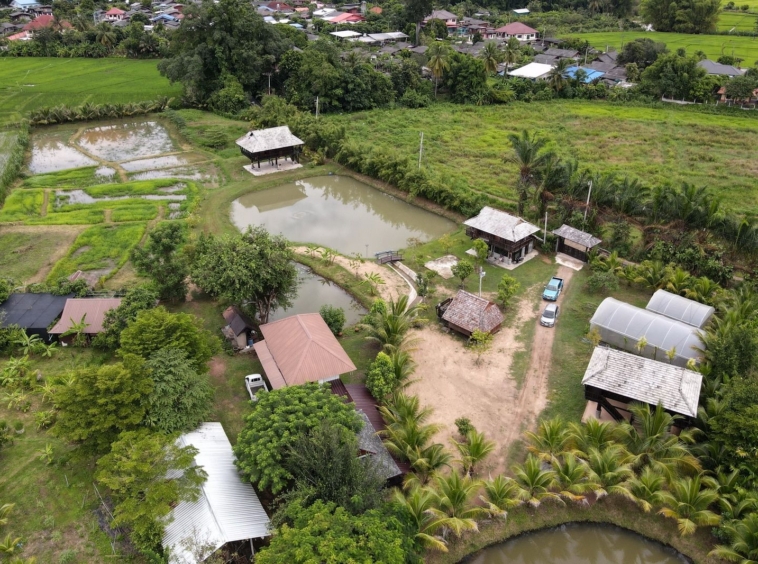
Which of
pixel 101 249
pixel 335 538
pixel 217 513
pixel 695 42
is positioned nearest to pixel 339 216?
pixel 101 249

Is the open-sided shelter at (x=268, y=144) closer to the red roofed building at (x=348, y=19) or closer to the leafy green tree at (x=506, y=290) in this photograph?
the leafy green tree at (x=506, y=290)

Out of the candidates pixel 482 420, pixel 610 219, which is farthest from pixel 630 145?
pixel 482 420

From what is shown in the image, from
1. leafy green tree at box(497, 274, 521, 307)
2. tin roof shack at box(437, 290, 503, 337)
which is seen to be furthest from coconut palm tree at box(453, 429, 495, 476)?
leafy green tree at box(497, 274, 521, 307)

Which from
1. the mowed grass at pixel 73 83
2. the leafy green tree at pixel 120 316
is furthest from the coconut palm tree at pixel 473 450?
the mowed grass at pixel 73 83

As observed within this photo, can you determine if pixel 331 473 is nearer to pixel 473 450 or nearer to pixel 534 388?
pixel 473 450

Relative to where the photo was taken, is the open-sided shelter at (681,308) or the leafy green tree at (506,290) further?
the leafy green tree at (506,290)

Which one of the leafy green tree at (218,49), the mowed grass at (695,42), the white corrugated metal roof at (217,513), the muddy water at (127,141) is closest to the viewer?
the white corrugated metal roof at (217,513)

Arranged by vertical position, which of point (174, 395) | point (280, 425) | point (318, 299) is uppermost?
point (280, 425)
